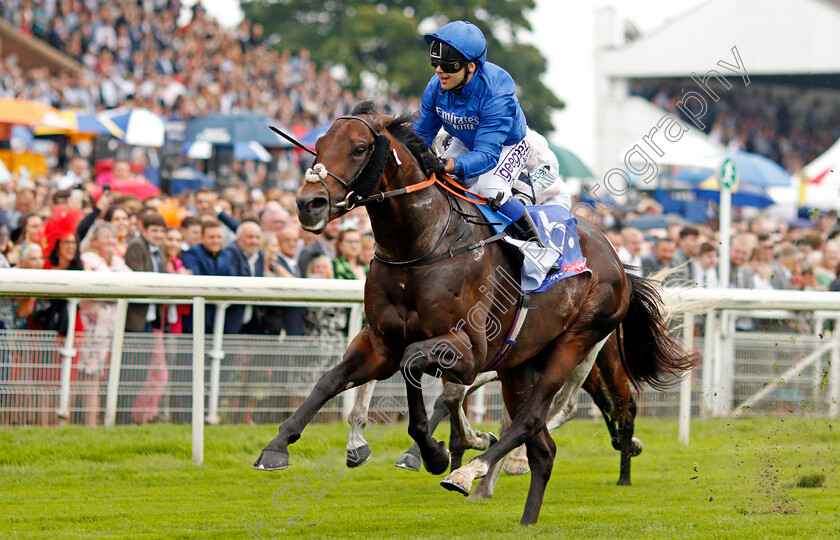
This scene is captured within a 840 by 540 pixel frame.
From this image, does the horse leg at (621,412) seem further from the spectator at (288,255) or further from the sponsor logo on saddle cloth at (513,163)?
the spectator at (288,255)

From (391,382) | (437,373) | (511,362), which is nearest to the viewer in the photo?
(437,373)

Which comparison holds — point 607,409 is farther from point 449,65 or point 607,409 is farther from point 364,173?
point 364,173

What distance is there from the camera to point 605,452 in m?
8.09

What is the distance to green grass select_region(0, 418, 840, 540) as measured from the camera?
16.0 feet

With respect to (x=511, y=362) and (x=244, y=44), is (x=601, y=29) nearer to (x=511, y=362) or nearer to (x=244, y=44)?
(x=244, y=44)

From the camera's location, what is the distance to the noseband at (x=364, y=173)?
4.25 metres

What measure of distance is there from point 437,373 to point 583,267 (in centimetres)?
133

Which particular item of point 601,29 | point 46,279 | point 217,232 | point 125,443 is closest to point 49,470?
point 125,443

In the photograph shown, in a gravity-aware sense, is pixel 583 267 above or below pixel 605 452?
above

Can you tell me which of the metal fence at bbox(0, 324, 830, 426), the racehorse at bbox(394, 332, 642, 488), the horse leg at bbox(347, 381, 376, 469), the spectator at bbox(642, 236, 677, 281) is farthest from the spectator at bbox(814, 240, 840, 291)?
the horse leg at bbox(347, 381, 376, 469)

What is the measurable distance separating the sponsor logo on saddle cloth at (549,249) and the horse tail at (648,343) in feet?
2.74

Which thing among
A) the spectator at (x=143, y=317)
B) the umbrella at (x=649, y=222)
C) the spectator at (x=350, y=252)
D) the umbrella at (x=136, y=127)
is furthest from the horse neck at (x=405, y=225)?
the umbrella at (x=649, y=222)

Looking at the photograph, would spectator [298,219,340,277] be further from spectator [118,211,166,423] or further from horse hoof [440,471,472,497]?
horse hoof [440,471,472,497]

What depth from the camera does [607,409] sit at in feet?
22.4
